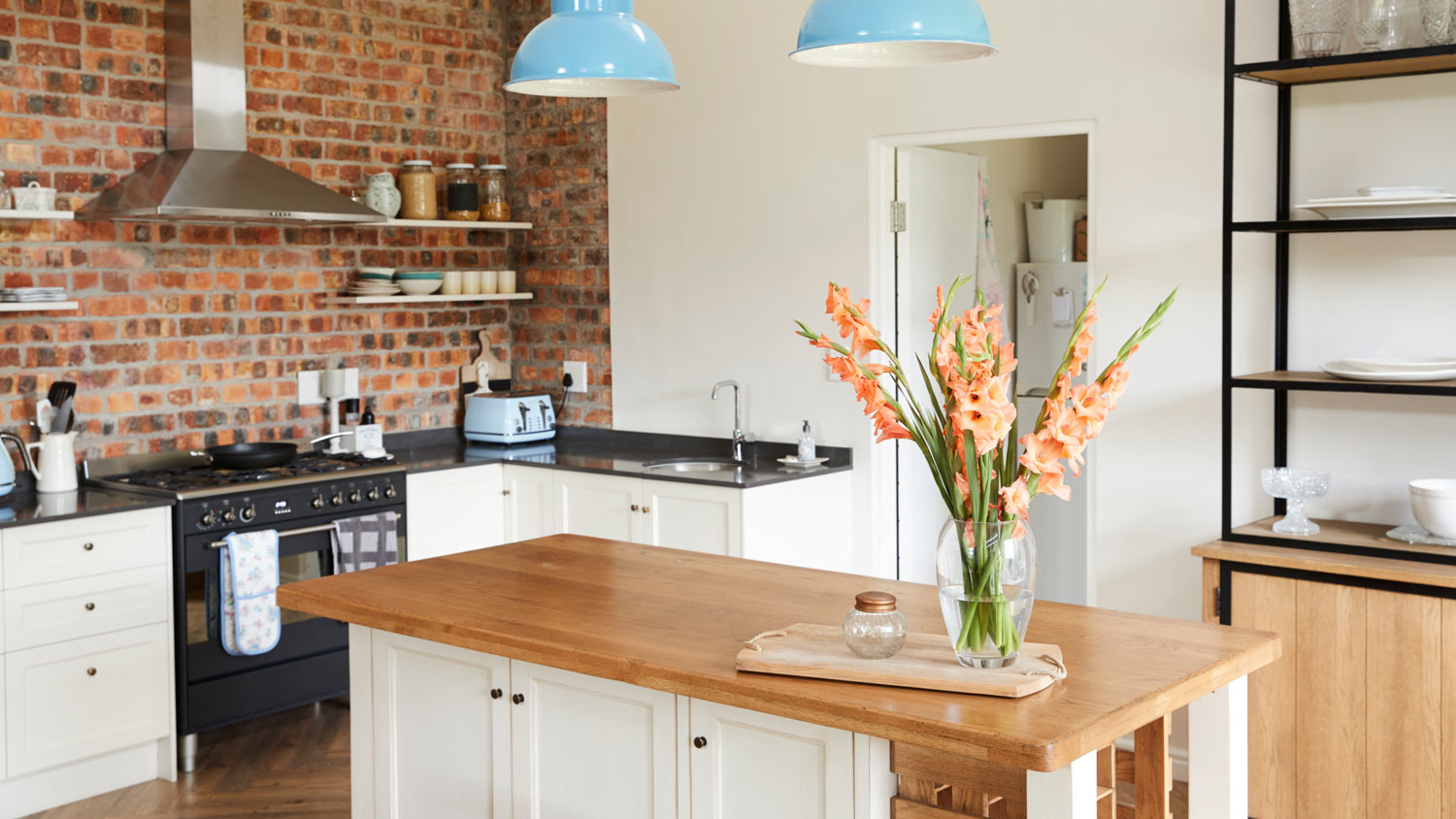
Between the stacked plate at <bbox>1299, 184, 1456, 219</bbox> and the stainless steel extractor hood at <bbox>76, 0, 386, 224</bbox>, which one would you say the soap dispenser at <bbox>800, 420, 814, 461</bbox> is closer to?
the stainless steel extractor hood at <bbox>76, 0, 386, 224</bbox>

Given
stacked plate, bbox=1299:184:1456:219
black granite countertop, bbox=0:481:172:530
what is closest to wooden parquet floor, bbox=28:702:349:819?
black granite countertop, bbox=0:481:172:530

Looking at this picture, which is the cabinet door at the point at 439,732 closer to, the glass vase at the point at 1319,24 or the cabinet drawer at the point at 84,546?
the cabinet drawer at the point at 84,546

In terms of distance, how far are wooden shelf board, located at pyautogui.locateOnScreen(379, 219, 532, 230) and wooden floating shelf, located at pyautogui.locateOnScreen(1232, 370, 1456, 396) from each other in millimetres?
3055

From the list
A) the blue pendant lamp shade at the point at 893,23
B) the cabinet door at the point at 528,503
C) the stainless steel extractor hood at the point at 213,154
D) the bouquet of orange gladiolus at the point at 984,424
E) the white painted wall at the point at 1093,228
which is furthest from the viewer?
the cabinet door at the point at 528,503

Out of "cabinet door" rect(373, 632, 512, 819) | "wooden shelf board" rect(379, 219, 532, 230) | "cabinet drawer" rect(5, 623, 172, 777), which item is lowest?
"cabinet drawer" rect(5, 623, 172, 777)

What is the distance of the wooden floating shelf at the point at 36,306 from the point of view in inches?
161

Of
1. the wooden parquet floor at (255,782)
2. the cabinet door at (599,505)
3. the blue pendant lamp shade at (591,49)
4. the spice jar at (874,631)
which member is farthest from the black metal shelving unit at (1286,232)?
the wooden parquet floor at (255,782)

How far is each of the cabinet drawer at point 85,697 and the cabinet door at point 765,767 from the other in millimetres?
2420

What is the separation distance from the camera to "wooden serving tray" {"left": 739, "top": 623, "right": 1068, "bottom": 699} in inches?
78.4

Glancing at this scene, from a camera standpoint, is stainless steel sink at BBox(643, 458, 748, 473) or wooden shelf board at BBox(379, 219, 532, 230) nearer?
stainless steel sink at BBox(643, 458, 748, 473)

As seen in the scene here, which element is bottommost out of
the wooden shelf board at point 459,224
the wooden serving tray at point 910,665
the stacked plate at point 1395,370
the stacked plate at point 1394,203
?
the wooden serving tray at point 910,665

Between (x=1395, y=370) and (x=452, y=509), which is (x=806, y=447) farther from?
(x=1395, y=370)

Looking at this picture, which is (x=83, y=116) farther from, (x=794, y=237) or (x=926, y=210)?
(x=926, y=210)

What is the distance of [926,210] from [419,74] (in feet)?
7.29
